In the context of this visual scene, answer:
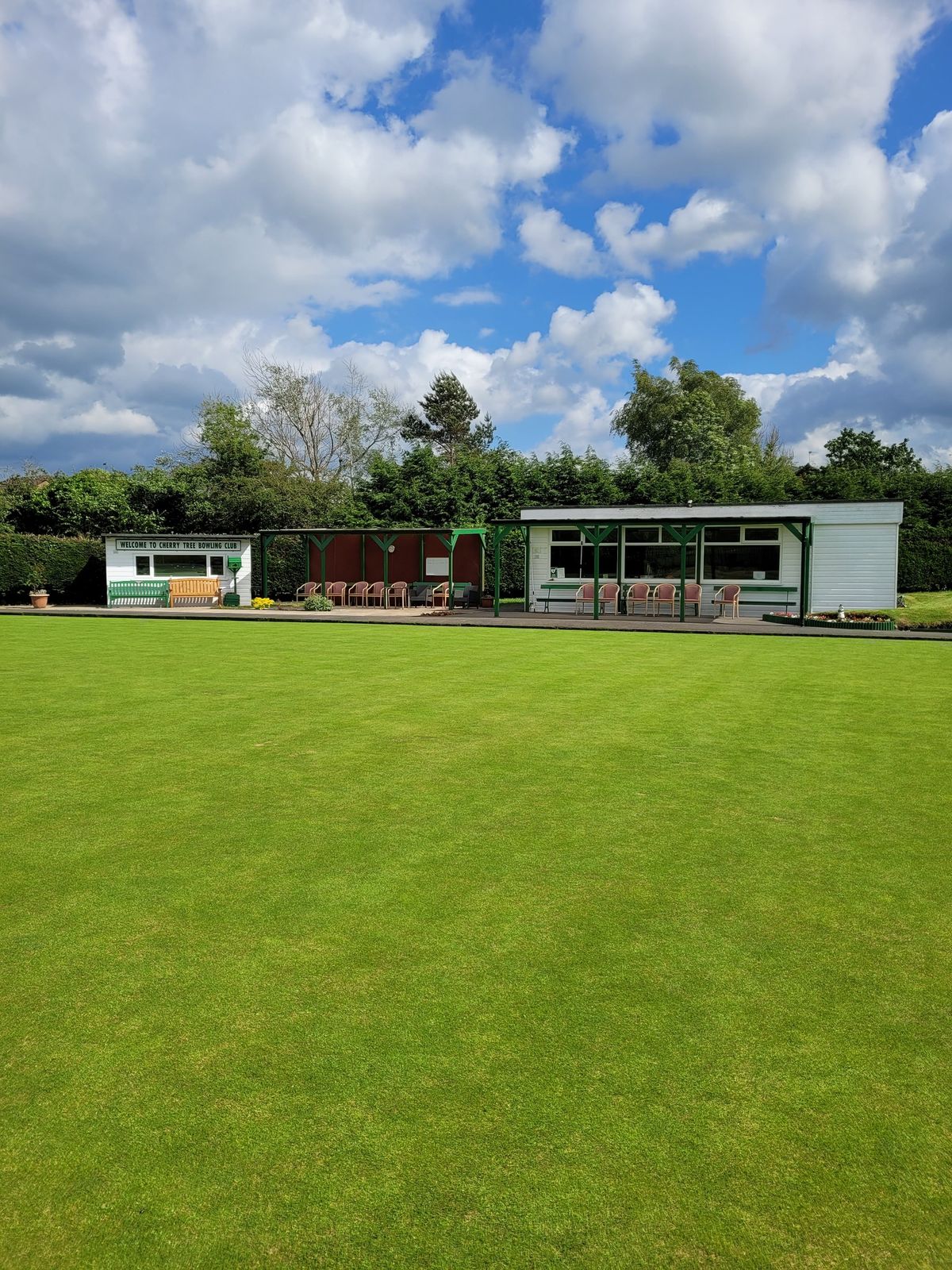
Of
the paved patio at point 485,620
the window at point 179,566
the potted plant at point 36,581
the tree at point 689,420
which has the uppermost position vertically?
the tree at point 689,420

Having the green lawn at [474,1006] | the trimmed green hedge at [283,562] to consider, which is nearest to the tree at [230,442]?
the trimmed green hedge at [283,562]

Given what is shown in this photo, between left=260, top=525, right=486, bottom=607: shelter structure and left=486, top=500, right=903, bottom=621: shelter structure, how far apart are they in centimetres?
418

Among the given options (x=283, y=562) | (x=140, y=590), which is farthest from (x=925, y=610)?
(x=140, y=590)

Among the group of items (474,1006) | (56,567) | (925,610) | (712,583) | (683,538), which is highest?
(683,538)

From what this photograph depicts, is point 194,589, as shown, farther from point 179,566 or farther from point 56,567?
point 56,567

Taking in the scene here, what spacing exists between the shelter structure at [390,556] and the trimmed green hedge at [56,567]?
566 centimetres

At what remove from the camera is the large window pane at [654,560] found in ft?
78.0

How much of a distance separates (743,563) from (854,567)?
8.95 feet

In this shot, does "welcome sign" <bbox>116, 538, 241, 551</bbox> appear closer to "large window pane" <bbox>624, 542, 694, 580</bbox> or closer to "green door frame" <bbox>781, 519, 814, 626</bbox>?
"large window pane" <bbox>624, 542, 694, 580</bbox>

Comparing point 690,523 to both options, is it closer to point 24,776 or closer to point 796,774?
point 796,774

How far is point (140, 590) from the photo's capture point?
93.5 ft

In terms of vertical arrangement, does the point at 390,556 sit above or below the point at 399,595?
above

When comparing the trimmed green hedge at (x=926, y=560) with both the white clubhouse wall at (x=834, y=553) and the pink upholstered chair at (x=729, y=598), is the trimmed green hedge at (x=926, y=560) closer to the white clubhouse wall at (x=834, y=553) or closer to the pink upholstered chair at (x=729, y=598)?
the white clubhouse wall at (x=834, y=553)

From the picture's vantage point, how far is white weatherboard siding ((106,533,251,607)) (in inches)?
1117
